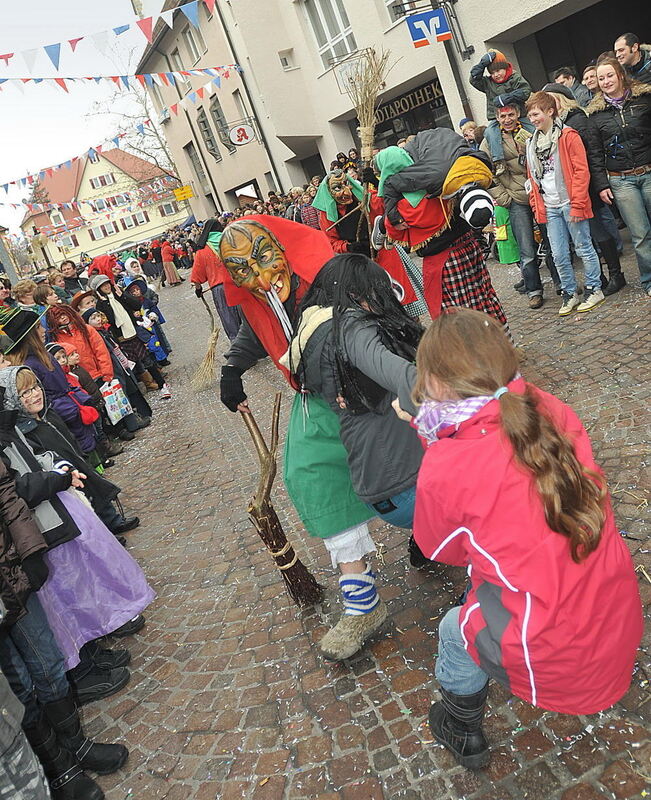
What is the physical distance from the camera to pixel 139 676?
3439mm

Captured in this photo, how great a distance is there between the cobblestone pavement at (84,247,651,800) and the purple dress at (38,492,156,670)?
38 centimetres

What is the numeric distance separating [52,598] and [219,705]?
1031mm

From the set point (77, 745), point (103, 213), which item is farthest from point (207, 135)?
point (103, 213)

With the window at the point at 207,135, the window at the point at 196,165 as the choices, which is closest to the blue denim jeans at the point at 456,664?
the window at the point at 207,135

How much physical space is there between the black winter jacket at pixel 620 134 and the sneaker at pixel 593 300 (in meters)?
0.95

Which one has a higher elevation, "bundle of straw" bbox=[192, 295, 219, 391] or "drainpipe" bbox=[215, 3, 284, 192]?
"drainpipe" bbox=[215, 3, 284, 192]

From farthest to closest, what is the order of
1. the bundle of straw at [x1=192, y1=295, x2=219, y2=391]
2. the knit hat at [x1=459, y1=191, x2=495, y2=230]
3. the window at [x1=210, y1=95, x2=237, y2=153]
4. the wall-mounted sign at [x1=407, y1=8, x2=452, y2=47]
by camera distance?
1. the window at [x1=210, y1=95, x2=237, y2=153]
2. the wall-mounted sign at [x1=407, y1=8, x2=452, y2=47]
3. the bundle of straw at [x1=192, y1=295, x2=219, y2=391]
4. the knit hat at [x1=459, y1=191, x2=495, y2=230]

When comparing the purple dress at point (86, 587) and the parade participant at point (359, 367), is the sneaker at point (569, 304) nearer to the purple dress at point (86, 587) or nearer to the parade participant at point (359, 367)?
the parade participant at point (359, 367)

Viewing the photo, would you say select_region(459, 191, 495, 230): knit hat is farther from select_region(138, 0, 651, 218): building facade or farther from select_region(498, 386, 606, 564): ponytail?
select_region(138, 0, 651, 218): building facade

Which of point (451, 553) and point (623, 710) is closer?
point (451, 553)

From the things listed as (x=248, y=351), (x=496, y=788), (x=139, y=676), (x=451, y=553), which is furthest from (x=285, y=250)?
(x=139, y=676)

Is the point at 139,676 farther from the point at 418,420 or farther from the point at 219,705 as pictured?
the point at 418,420

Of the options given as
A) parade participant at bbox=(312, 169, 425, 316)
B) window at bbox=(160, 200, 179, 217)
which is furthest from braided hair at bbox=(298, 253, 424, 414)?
window at bbox=(160, 200, 179, 217)

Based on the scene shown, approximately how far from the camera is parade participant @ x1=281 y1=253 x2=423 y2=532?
2328 millimetres
